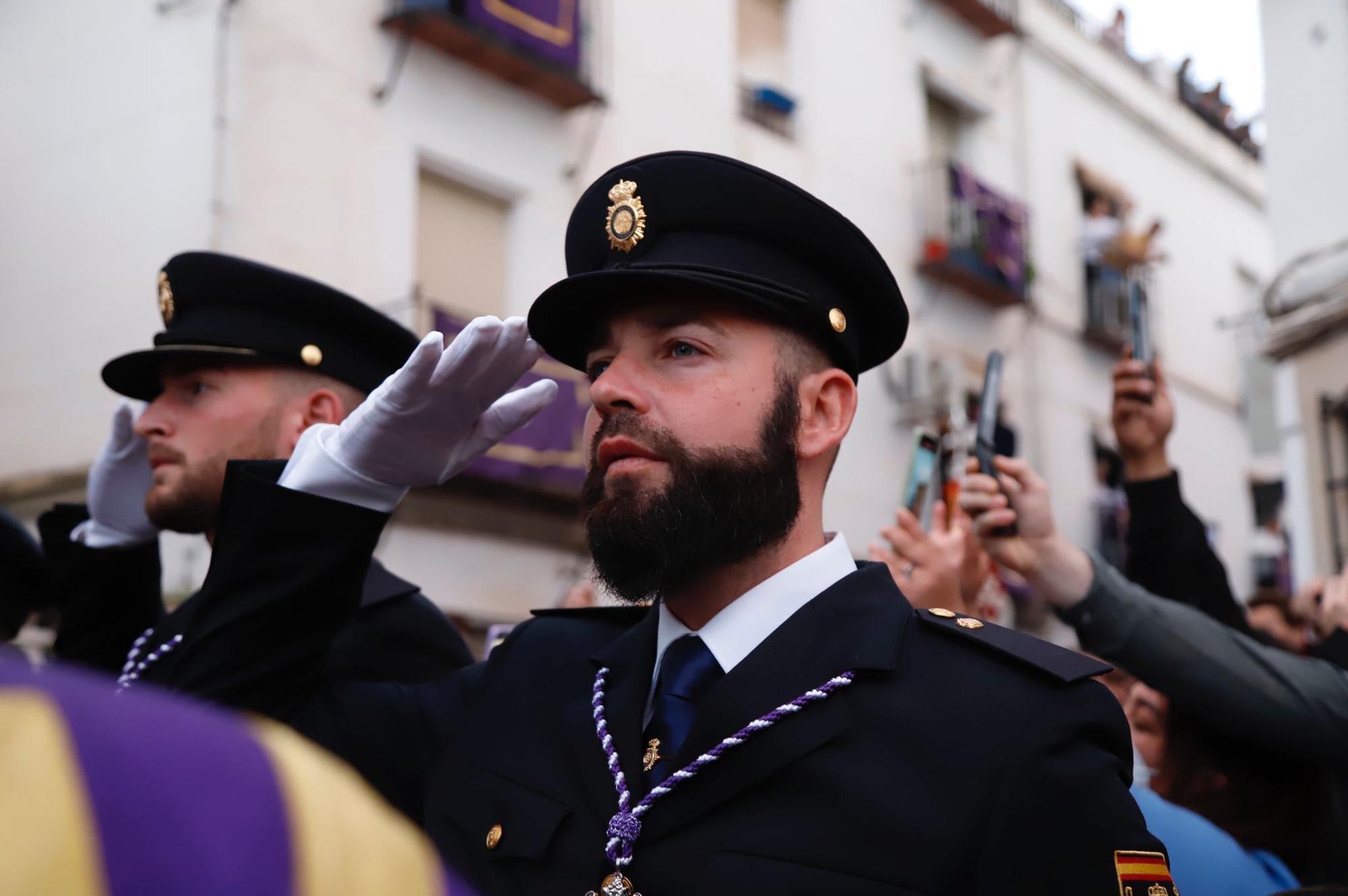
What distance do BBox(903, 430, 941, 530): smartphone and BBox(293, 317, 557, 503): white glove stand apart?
1103 mm

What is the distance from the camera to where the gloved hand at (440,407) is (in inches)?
88.5

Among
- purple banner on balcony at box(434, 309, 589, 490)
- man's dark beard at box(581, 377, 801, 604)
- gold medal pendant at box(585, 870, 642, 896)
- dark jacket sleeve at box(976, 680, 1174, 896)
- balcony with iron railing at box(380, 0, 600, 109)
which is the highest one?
balcony with iron railing at box(380, 0, 600, 109)

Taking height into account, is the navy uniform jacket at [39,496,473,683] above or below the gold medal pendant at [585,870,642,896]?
above

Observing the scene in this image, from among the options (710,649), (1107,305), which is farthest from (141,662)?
(1107,305)

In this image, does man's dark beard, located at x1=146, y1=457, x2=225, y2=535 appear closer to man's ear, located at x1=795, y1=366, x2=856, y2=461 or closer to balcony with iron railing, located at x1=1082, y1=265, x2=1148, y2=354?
man's ear, located at x1=795, y1=366, x2=856, y2=461

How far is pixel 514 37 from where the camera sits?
36.8ft

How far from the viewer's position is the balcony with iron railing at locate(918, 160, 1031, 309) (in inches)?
602

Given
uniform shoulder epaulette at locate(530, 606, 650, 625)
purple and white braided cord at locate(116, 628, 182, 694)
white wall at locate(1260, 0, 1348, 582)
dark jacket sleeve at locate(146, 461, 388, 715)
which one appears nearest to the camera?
dark jacket sleeve at locate(146, 461, 388, 715)

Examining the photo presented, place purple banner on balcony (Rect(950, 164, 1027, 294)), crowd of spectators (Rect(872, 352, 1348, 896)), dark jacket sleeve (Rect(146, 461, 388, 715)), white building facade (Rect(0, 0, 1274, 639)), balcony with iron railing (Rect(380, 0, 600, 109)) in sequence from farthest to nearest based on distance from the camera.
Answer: purple banner on balcony (Rect(950, 164, 1027, 294)) < balcony with iron railing (Rect(380, 0, 600, 109)) < white building facade (Rect(0, 0, 1274, 639)) < crowd of spectators (Rect(872, 352, 1348, 896)) < dark jacket sleeve (Rect(146, 461, 388, 715))

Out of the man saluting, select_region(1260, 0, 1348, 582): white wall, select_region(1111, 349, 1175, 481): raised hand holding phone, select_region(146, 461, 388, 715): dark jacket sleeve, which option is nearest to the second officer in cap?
select_region(146, 461, 388, 715): dark jacket sleeve

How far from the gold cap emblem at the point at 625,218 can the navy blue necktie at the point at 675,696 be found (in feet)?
2.07

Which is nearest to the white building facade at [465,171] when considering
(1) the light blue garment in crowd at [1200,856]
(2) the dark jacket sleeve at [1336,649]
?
(2) the dark jacket sleeve at [1336,649]

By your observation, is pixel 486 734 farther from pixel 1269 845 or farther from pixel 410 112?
pixel 410 112

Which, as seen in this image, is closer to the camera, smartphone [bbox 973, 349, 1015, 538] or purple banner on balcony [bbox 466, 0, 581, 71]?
smartphone [bbox 973, 349, 1015, 538]
